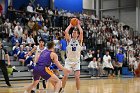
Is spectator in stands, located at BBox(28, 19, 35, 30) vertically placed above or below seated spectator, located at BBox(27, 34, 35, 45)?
above

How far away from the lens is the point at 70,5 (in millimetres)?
32250

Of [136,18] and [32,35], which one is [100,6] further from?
[32,35]

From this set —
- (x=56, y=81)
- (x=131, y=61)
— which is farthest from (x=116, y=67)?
(x=56, y=81)

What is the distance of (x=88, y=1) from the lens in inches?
1410

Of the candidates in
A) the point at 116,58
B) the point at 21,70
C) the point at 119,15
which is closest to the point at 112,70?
the point at 116,58

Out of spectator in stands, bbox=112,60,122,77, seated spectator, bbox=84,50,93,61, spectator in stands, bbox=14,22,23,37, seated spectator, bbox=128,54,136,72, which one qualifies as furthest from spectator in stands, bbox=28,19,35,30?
seated spectator, bbox=128,54,136,72

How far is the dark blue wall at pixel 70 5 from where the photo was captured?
3132cm

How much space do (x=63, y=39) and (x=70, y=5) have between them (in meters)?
11.5

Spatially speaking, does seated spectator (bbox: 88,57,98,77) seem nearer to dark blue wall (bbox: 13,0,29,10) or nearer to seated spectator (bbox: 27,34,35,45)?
seated spectator (bbox: 27,34,35,45)

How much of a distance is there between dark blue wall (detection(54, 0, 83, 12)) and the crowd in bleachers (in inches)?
138

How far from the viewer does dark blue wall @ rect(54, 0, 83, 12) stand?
31.3 metres

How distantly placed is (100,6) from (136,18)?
491 centimetres

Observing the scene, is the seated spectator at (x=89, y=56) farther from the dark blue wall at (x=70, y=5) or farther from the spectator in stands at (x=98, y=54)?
the dark blue wall at (x=70, y=5)

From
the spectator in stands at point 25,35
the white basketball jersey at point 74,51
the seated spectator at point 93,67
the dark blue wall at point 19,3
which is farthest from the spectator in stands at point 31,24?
the white basketball jersey at point 74,51
